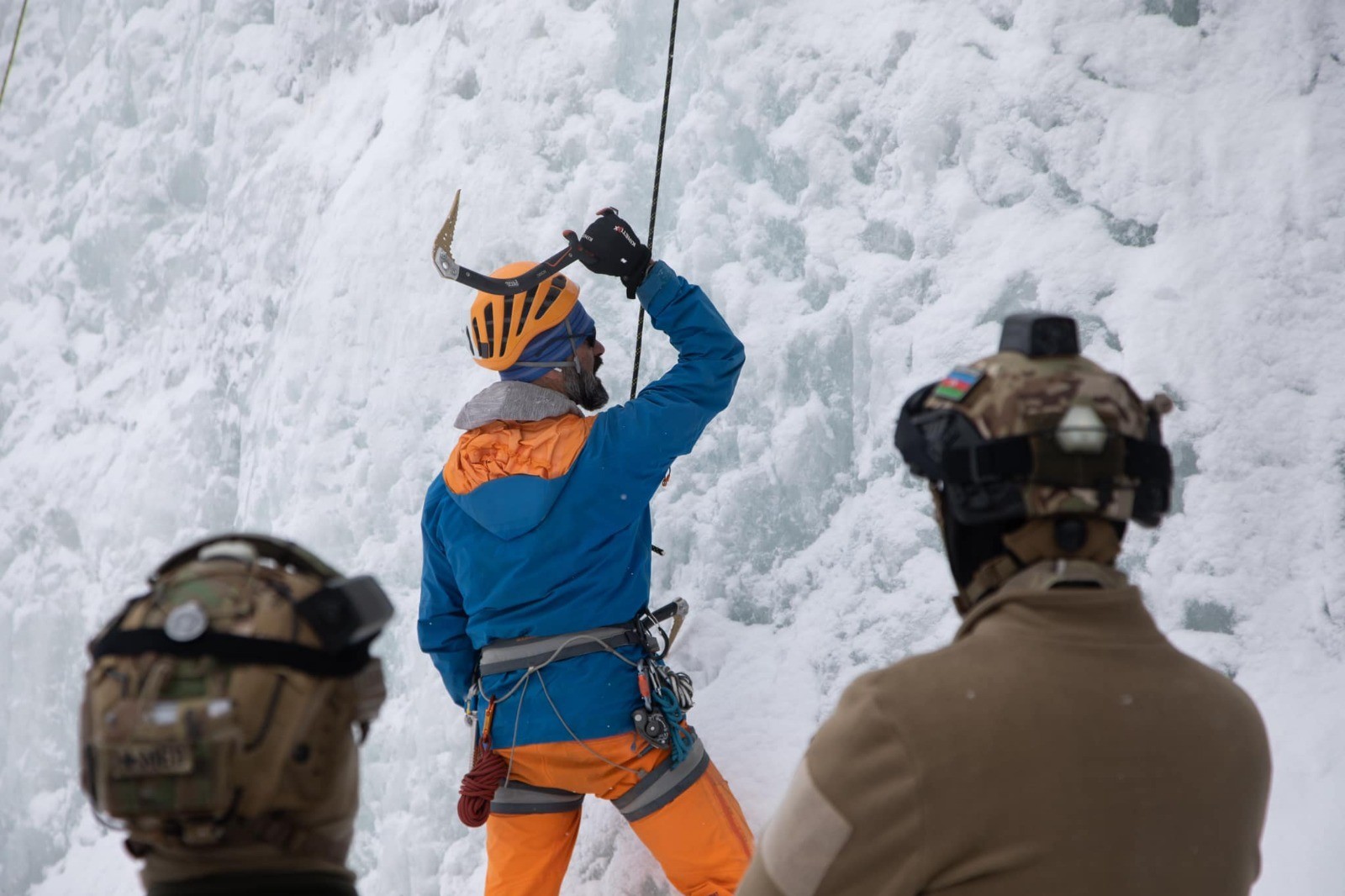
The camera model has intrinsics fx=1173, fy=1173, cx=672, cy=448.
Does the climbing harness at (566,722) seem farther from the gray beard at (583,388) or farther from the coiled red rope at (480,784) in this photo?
the gray beard at (583,388)

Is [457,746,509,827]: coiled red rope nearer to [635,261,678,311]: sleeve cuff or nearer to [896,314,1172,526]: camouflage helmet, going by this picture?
[635,261,678,311]: sleeve cuff

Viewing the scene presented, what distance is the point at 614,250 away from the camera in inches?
101

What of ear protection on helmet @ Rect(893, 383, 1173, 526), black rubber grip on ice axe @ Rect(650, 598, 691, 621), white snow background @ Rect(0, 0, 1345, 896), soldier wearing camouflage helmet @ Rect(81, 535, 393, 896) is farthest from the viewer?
black rubber grip on ice axe @ Rect(650, 598, 691, 621)

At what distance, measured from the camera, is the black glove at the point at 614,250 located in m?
2.56

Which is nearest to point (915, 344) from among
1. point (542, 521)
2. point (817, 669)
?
point (817, 669)

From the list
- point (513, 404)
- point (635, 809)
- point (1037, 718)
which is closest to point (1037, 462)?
point (1037, 718)

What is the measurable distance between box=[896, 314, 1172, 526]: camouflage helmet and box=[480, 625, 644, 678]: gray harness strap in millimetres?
1325

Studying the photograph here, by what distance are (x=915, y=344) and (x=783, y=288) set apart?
1.66 ft

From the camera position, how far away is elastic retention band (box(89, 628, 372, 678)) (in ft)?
3.86

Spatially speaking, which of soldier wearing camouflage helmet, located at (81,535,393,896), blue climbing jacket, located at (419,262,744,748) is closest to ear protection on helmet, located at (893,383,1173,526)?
soldier wearing camouflage helmet, located at (81,535,393,896)

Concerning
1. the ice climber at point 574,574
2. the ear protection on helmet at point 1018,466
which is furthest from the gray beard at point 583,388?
the ear protection on helmet at point 1018,466

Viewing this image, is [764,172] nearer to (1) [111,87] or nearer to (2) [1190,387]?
(2) [1190,387]

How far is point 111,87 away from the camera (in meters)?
6.82

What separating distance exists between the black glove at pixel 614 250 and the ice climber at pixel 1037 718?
4.22 ft
